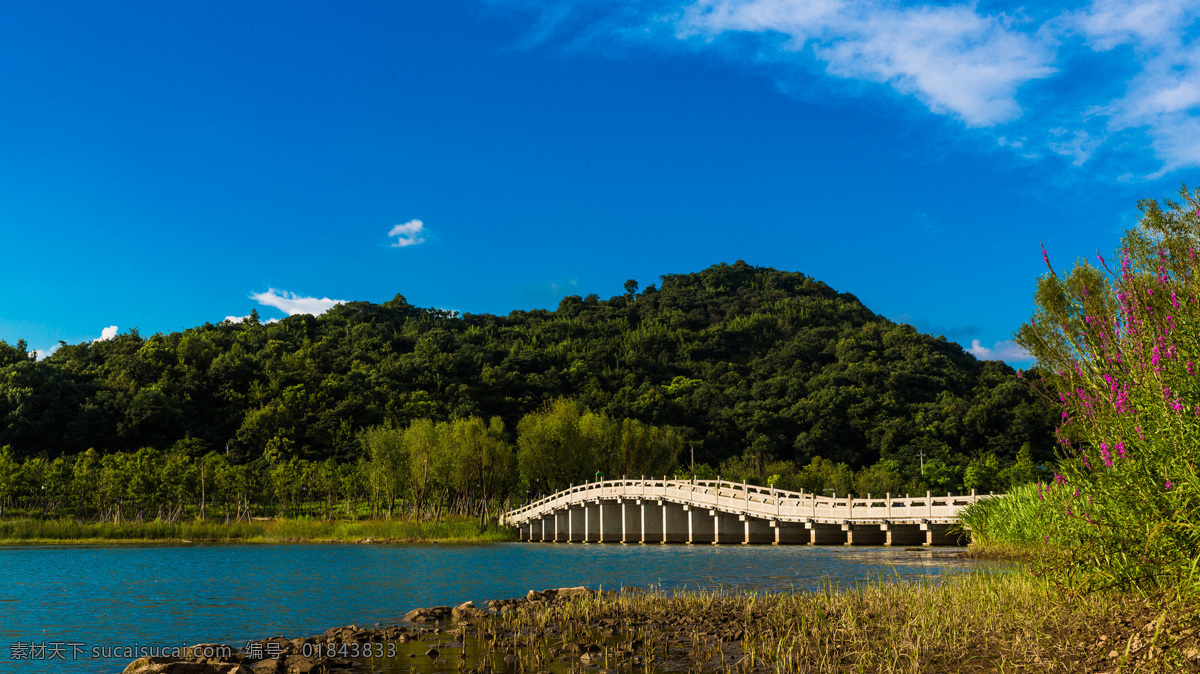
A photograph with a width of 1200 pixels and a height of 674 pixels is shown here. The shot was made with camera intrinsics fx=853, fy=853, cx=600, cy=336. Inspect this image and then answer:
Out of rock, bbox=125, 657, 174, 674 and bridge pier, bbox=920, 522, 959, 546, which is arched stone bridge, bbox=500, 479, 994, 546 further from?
rock, bbox=125, 657, 174, 674

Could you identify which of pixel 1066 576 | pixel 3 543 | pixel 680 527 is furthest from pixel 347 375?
pixel 1066 576

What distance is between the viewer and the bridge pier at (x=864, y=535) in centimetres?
3416

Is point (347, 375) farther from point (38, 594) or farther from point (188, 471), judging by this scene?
point (38, 594)

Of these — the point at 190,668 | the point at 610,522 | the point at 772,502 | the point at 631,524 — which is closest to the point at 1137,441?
the point at 190,668

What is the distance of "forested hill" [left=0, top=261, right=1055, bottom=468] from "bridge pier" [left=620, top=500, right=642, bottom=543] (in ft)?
101

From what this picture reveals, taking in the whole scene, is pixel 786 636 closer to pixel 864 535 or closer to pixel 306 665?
pixel 306 665

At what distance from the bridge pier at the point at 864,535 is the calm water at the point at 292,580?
2022 mm

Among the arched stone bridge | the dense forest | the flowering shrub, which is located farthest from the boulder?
the dense forest

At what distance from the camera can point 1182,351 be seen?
22.0ft

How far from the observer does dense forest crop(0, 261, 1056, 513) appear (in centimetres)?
7081

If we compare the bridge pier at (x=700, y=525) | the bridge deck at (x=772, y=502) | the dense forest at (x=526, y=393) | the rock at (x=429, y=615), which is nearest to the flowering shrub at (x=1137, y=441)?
the rock at (x=429, y=615)

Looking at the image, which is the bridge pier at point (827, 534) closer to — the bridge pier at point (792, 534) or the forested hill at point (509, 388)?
the bridge pier at point (792, 534)

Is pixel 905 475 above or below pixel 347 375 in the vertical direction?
below

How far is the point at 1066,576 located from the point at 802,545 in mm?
28384
